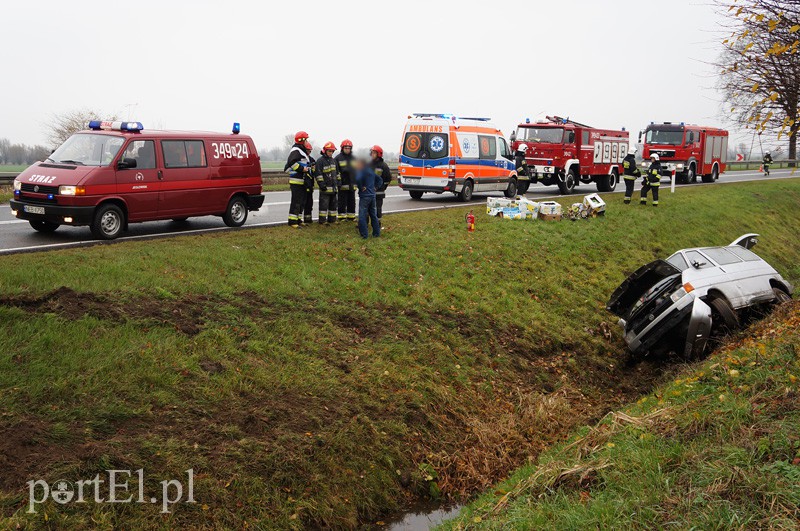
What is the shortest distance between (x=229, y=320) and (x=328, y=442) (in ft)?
8.33

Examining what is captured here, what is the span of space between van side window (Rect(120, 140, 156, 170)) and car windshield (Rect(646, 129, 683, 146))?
28823 millimetres

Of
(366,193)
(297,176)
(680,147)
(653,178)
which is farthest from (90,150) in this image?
(680,147)

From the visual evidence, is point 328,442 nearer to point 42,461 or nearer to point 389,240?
point 42,461

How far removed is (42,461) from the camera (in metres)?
6.07

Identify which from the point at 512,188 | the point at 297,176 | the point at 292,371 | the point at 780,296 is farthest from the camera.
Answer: the point at 512,188

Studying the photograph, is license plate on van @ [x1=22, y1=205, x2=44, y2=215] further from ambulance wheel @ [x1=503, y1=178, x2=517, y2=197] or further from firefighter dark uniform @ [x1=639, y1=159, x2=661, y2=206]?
firefighter dark uniform @ [x1=639, y1=159, x2=661, y2=206]

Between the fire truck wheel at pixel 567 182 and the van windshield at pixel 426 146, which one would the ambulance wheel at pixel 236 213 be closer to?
the van windshield at pixel 426 146

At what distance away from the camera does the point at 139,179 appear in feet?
43.0

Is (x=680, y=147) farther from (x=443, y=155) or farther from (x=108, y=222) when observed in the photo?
(x=108, y=222)

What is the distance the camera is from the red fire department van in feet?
40.7

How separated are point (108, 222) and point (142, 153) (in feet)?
4.74

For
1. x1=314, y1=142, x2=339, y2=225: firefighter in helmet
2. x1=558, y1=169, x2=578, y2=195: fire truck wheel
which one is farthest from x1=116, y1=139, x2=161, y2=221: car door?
x1=558, y1=169, x2=578, y2=195: fire truck wheel

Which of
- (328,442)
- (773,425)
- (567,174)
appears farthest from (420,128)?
(773,425)

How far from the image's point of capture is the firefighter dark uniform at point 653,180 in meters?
22.8
